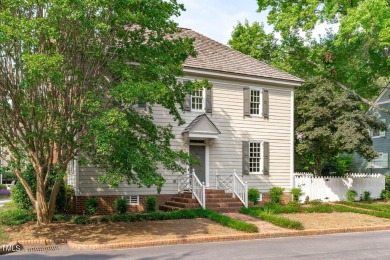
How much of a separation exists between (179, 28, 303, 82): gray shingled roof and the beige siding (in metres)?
0.65

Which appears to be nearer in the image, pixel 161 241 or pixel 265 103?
pixel 161 241

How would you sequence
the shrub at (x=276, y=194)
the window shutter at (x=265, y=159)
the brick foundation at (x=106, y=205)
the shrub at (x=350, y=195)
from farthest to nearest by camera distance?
1. the shrub at (x=350, y=195)
2. the window shutter at (x=265, y=159)
3. the shrub at (x=276, y=194)
4. the brick foundation at (x=106, y=205)

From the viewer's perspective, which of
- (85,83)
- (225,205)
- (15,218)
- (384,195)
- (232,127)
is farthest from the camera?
(384,195)

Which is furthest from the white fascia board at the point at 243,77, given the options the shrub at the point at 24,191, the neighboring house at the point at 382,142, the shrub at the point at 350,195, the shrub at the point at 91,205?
the neighboring house at the point at 382,142

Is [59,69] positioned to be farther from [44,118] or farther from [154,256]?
[154,256]

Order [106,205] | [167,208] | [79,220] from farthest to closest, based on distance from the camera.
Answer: [167,208] → [106,205] → [79,220]

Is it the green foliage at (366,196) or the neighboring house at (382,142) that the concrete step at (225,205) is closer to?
the green foliage at (366,196)

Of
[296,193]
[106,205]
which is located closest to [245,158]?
[296,193]

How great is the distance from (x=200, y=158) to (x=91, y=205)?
19.6ft

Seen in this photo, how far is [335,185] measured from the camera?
26953 millimetres

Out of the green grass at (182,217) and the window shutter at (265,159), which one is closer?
the green grass at (182,217)

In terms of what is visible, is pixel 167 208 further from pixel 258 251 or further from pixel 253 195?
pixel 258 251

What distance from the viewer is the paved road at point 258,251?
476 inches

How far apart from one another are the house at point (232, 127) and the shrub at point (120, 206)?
0.61 meters
